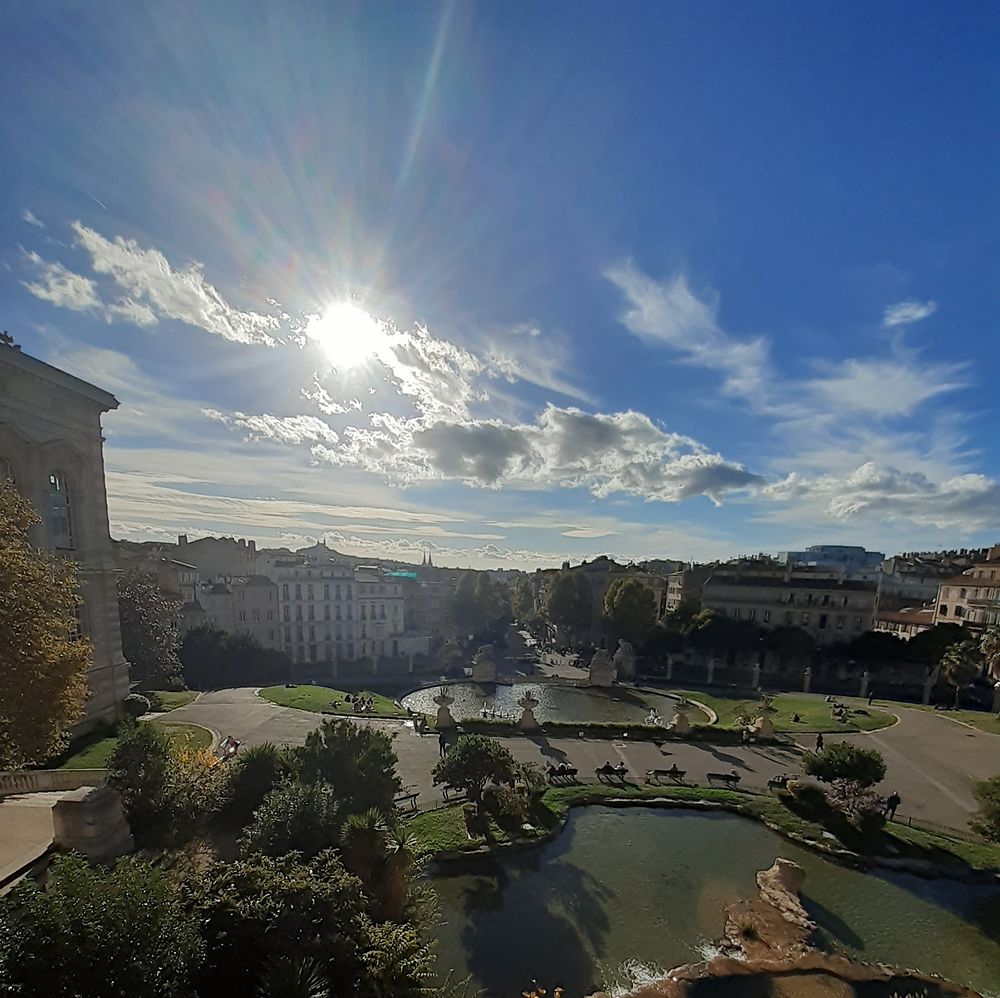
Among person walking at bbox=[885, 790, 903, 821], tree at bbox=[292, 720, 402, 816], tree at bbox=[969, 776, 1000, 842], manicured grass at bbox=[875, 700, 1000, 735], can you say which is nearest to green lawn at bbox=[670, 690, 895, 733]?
manicured grass at bbox=[875, 700, 1000, 735]

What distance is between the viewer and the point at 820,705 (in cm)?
3300

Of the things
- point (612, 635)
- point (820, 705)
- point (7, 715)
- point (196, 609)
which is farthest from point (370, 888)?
point (612, 635)

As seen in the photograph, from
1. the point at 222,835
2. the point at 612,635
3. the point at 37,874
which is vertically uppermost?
the point at 37,874

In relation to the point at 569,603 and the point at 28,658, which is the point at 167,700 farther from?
the point at 569,603

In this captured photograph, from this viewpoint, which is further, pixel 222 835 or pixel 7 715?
pixel 222 835

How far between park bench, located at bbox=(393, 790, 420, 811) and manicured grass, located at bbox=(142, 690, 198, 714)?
1757cm

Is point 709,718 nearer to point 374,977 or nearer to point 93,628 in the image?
point 374,977

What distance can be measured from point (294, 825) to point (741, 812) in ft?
49.5

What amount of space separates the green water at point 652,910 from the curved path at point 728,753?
4.67 m

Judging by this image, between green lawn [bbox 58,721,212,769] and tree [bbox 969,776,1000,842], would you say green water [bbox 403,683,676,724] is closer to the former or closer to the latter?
green lawn [bbox 58,721,212,769]

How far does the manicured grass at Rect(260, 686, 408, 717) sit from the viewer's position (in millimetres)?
28797

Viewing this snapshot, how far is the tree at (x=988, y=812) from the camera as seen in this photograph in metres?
14.5

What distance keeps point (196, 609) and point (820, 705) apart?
53.6m

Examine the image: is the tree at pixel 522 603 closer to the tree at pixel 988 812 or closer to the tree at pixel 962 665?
the tree at pixel 962 665
